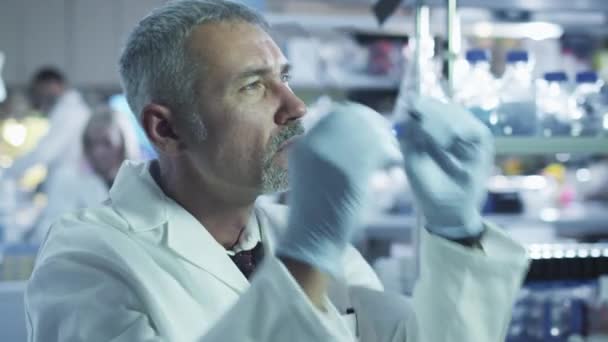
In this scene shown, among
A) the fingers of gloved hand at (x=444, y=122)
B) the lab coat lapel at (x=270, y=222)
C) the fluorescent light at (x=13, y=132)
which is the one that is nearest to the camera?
the fingers of gloved hand at (x=444, y=122)

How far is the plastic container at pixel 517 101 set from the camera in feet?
6.32

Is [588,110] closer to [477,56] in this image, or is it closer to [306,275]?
[477,56]

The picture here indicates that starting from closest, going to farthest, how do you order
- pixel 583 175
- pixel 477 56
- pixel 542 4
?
1. pixel 477 56
2. pixel 542 4
3. pixel 583 175

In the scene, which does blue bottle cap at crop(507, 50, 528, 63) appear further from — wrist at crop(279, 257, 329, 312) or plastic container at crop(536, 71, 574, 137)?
wrist at crop(279, 257, 329, 312)

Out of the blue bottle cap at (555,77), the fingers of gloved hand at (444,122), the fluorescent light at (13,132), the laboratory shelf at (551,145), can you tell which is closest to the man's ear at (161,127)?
the fingers of gloved hand at (444,122)

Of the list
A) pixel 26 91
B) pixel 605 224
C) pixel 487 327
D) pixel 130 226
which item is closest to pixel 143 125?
pixel 130 226

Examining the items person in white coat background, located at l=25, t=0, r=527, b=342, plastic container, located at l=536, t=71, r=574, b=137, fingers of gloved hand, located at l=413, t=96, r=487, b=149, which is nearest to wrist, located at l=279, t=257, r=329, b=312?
person in white coat background, located at l=25, t=0, r=527, b=342

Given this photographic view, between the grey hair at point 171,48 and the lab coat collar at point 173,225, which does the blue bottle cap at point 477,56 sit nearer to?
the grey hair at point 171,48

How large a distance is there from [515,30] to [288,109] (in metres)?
2.96

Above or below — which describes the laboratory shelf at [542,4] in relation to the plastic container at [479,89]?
above

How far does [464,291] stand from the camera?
1.24 meters

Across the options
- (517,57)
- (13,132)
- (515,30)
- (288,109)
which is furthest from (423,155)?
(13,132)

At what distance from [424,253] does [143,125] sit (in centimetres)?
50

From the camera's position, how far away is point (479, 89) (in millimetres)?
2055
